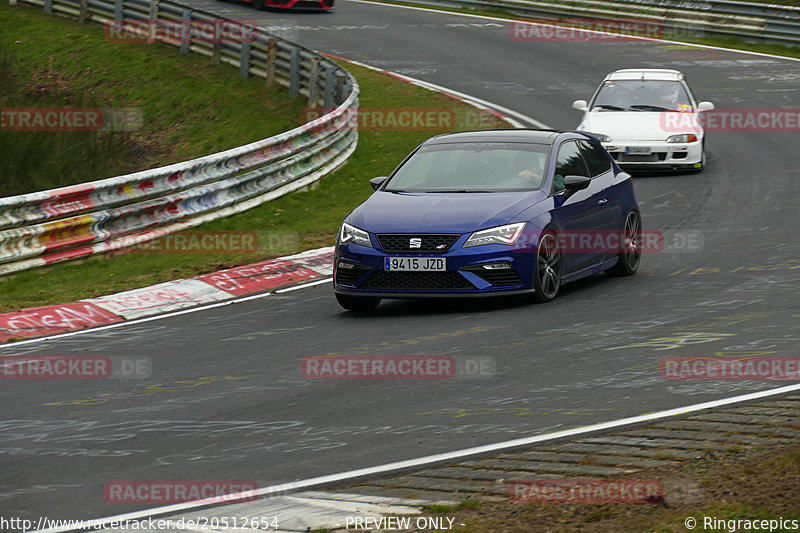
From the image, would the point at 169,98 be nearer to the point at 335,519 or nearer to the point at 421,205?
the point at 421,205

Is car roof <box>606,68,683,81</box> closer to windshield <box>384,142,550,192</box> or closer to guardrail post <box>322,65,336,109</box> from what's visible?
guardrail post <box>322,65,336,109</box>

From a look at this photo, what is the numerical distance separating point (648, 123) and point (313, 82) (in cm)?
792

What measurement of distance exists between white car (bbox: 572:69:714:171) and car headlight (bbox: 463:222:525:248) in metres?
9.21

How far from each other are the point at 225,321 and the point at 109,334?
3.38 feet

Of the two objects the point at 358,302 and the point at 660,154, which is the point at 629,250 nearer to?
the point at 358,302

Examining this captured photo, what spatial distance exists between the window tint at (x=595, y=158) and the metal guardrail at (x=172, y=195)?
526 cm

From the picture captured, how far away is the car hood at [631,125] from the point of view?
790 inches

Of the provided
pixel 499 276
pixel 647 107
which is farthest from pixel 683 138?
pixel 499 276

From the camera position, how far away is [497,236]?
11.0 m

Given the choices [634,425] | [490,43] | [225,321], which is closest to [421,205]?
[225,321]

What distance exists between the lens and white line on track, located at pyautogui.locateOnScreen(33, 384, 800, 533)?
6000mm

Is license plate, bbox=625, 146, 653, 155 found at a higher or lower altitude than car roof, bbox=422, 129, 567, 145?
lower

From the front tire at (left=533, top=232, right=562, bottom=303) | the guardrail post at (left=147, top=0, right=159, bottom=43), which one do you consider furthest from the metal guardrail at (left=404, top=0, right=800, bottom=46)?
the front tire at (left=533, top=232, right=562, bottom=303)

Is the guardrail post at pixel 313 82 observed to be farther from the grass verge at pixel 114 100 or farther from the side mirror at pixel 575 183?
the side mirror at pixel 575 183
